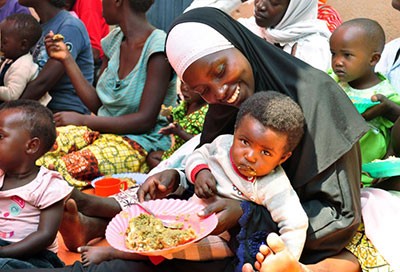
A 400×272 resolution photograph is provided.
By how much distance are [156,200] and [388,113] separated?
1.42 m

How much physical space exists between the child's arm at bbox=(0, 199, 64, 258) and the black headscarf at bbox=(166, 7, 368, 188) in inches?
33.6

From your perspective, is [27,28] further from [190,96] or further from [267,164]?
[267,164]

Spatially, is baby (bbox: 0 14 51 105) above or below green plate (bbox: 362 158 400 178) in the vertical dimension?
below

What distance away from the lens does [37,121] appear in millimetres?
2365

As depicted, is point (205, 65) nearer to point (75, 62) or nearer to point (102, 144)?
point (102, 144)

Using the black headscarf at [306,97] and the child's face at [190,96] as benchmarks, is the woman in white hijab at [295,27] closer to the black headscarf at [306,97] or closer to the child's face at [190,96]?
the child's face at [190,96]

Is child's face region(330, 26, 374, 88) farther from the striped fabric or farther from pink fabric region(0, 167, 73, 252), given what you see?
pink fabric region(0, 167, 73, 252)

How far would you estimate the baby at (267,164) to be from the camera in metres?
1.92

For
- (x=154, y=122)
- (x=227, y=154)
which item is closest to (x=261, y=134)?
(x=227, y=154)

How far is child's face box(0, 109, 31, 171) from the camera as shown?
7.55ft

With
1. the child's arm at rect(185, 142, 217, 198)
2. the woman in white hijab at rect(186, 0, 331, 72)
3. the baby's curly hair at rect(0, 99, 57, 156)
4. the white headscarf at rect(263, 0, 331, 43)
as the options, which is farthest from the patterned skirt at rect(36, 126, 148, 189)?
the child's arm at rect(185, 142, 217, 198)

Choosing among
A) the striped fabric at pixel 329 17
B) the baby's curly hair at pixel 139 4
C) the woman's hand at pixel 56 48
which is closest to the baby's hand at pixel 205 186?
the baby's curly hair at pixel 139 4

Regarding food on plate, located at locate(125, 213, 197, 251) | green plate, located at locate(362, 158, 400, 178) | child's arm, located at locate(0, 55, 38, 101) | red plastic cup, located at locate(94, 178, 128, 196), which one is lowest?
red plastic cup, located at locate(94, 178, 128, 196)

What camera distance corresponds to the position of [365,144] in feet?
9.91
